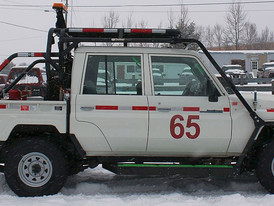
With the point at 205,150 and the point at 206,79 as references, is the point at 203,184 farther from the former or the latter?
the point at 206,79

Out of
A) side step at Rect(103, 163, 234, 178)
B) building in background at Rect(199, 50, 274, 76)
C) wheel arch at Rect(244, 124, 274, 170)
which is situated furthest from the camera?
building in background at Rect(199, 50, 274, 76)

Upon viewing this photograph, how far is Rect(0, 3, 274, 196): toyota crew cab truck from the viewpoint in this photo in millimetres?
4785

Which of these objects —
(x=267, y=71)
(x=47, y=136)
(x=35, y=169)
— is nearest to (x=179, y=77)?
(x=47, y=136)

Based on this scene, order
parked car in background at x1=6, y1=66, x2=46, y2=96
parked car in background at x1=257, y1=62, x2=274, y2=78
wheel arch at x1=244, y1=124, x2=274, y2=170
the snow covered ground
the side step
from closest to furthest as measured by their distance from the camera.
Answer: the snow covered ground < the side step < wheel arch at x1=244, y1=124, x2=274, y2=170 < parked car in background at x1=6, y1=66, x2=46, y2=96 < parked car in background at x1=257, y1=62, x2=274, y2=78

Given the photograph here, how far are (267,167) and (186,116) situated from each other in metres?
1.31

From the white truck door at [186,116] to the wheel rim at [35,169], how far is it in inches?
55.5

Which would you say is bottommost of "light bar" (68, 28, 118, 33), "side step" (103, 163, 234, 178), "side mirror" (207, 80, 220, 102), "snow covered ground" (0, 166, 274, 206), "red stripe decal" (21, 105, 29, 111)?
"snow covered ground" (0, 166, 274, 206)

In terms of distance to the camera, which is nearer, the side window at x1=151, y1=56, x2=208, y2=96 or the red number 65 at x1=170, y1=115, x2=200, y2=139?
the red number 65 at x1=170, y1=115, x2=200, y2=139

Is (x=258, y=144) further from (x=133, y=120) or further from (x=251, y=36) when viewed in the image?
(x=251, y=36)

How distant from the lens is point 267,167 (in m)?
4.86

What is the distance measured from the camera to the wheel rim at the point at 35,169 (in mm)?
4824

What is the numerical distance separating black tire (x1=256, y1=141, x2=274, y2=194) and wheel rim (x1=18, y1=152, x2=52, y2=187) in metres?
2.86

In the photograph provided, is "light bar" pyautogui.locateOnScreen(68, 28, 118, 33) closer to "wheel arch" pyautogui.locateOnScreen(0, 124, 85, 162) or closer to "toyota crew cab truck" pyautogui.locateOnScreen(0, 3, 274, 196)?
"toyota crew cab truck" pyautogui.locateOnScreen(0, 3, 274, 196)

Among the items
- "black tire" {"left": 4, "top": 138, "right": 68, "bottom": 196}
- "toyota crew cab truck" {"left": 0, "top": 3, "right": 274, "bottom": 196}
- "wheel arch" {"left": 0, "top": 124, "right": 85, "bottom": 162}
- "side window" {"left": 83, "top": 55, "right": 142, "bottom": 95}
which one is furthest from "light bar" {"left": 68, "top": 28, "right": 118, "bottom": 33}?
"black tire" {"left": 4, "top": 138, "right": 68, "bottom": 196}
